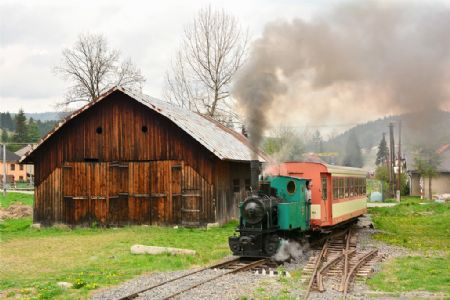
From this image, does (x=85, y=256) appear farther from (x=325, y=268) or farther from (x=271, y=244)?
(x=325, y=268)

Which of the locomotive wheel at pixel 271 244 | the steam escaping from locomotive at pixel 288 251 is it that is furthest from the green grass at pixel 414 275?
the locomotive wheel at pixel 271 244

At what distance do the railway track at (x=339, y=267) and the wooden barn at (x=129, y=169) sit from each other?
7543 mm

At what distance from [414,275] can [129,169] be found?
Answer: 1475 centimetres

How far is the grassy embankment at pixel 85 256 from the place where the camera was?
11445 millimetres

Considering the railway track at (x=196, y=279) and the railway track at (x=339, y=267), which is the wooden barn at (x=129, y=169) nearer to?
the railway track at (x=339, y=267)

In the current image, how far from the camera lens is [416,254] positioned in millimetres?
15688

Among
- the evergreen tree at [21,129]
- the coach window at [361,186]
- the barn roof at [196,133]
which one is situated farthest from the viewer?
the evergreen tree at [21,129]

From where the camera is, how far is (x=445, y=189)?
2159 inches

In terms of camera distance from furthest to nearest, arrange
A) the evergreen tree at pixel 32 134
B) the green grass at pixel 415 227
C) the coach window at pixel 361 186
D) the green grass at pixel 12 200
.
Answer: the evergreen tree at pixel 32 134, the green grass at pixel 12 200, the coach window at pixel 361 186, the green grass at pixel 415 227

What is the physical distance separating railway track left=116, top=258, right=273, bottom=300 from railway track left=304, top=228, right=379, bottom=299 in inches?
54.5

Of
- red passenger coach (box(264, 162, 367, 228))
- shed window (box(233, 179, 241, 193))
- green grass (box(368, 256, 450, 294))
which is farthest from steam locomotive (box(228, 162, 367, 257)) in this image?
shed window (box(233, 179, 241, 193))

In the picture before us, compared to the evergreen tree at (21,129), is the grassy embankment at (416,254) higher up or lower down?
lower down

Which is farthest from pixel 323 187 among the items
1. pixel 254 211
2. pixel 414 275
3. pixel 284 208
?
pixel 414 275

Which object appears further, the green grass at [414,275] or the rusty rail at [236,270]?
the green grass at [414,275]
